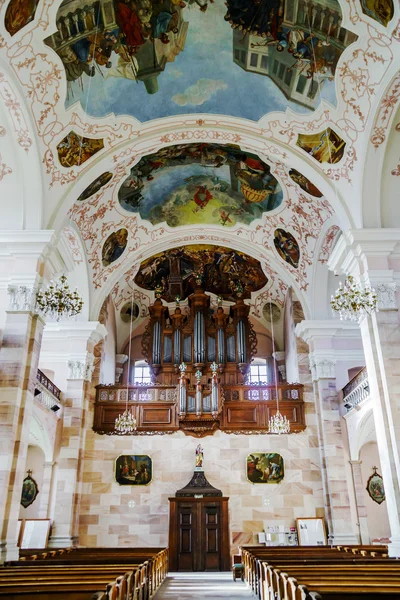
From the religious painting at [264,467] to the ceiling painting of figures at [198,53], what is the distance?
402 inches

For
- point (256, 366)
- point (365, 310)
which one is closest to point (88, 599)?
point (365, 310)

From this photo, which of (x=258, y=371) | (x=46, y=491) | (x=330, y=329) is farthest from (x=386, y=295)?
(x=46, y=491)

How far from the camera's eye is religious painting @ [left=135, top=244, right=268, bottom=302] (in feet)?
64.3

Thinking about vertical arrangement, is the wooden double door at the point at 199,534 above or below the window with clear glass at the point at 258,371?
below

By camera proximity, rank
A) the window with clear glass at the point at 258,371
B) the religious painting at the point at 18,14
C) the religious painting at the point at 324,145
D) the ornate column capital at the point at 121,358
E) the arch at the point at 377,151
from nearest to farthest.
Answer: the religious painting at the point at 18,14, the arch at the point at 377,151, the religious painting at the point at 324,145, the ornate column capital at the point at 121,358, the window with clear glass at the point at 258,371

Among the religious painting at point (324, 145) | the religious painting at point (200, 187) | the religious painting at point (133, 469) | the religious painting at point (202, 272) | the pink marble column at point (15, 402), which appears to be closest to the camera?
the pink marble column at point (15, 402)

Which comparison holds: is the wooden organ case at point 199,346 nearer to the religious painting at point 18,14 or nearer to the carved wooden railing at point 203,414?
the carved wooden railing at point 203,414

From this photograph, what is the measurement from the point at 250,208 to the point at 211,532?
983cm

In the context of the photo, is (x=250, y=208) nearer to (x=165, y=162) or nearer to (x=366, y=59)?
(x=165, y=162)

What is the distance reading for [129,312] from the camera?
2105 cm

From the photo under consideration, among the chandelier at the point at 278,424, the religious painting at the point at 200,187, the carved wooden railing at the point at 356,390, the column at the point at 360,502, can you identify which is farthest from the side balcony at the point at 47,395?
the column at the point at 360,502

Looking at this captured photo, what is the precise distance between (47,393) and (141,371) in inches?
248

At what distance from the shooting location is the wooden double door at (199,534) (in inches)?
605

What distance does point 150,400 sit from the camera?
17.6 m
